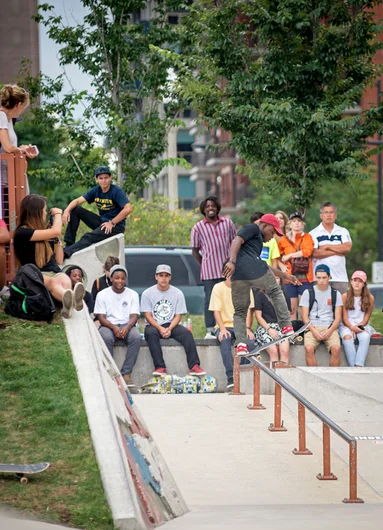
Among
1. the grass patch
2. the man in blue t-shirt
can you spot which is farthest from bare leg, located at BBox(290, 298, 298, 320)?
the grass patch

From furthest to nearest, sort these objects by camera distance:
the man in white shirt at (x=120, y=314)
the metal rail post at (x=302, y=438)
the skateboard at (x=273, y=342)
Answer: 1. the man in white shirt at (x=120, y=314)
2. the skateboard at (x=273, y=342)
3. the metal rail post at (x=302, y=438)

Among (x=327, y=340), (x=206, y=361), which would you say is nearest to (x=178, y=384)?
(x=206, y=361)

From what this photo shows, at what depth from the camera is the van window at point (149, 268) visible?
16.7m

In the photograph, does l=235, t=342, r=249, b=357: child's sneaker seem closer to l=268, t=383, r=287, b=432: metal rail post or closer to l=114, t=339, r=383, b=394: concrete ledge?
l=114, t=339, r=383, b=394: concrete ledge

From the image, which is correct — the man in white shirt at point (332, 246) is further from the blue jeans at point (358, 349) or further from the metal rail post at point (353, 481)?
the metal rail post at point (353, 481)

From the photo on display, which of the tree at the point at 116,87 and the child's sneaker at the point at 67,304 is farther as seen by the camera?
the tree at the point at 116,87

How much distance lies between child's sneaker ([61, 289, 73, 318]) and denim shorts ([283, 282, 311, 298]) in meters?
5.39

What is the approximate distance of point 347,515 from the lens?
7.31m

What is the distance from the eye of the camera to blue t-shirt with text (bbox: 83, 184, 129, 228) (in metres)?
12.9

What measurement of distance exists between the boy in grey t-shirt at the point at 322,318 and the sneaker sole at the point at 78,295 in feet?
16.4

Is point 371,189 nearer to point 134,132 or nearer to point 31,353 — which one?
point 134,132

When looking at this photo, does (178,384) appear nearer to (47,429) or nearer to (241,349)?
(241,349)

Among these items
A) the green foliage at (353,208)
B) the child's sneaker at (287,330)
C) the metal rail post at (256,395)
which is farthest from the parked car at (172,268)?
the green foliage at (353,208)

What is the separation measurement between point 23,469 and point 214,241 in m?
7.18
